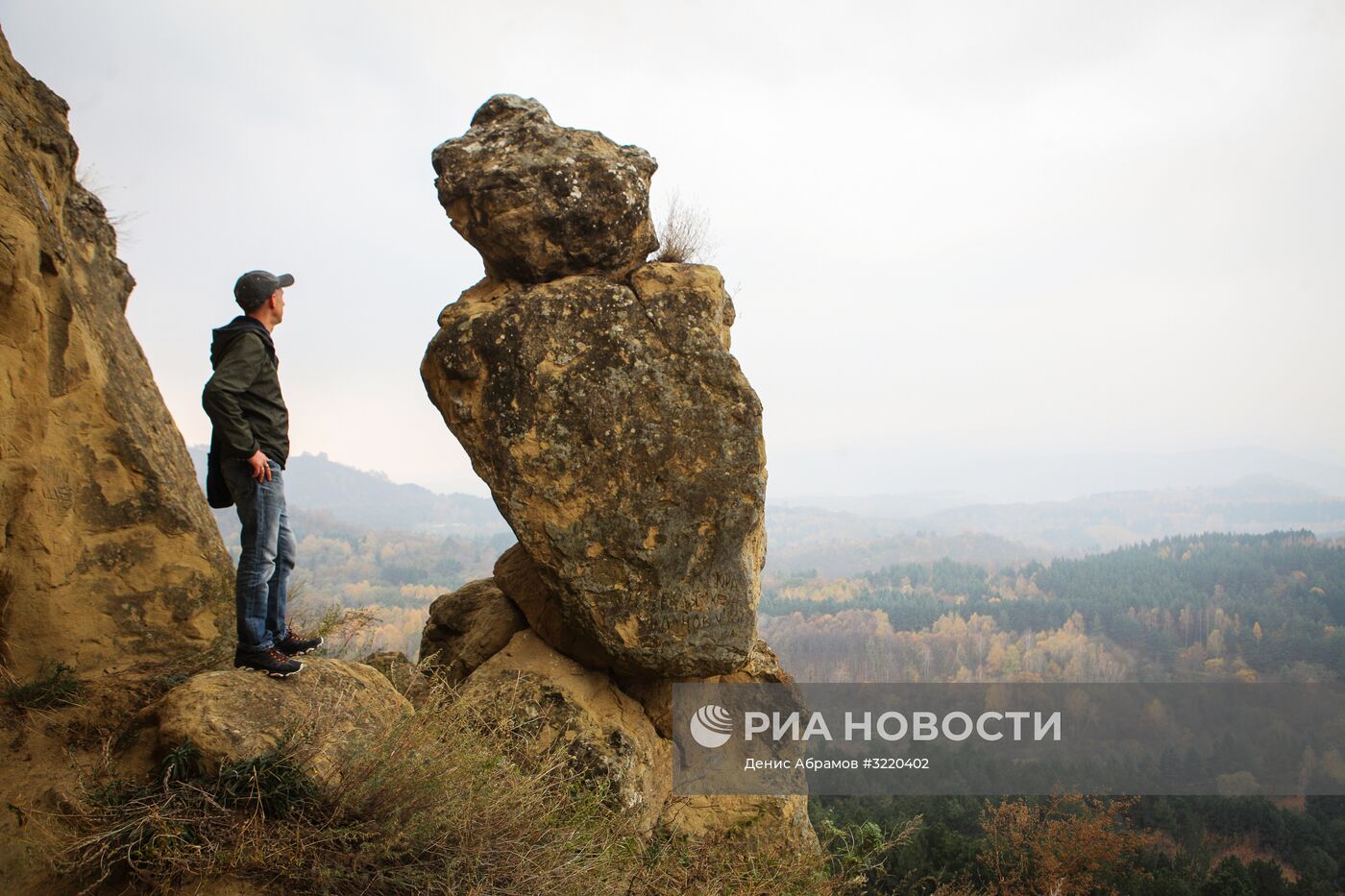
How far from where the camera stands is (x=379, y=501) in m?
136

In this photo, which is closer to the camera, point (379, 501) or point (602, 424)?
point (602, 424)

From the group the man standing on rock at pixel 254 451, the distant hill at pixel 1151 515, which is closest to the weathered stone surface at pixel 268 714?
the man standing on rock at pixel 254 451

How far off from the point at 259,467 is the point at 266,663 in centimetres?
121

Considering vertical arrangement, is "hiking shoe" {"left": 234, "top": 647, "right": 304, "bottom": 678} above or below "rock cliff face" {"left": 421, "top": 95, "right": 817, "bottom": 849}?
below

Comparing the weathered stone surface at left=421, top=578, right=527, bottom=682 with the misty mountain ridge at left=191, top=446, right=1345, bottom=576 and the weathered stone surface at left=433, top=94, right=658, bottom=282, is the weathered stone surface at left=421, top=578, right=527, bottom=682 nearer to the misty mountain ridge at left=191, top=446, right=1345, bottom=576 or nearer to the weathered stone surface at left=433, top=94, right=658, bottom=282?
the weathered stone surface at left=433, top=94, right=658, bottom=282

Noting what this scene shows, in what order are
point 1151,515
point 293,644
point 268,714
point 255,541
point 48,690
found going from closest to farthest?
point 268,714
point 255,541
point 48,690
point 293,644
point 1151,515

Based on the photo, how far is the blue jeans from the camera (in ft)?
16.1

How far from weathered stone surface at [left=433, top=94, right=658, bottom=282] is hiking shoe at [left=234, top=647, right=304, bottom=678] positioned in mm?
3862

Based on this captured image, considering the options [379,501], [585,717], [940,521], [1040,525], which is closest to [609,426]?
[585,717]

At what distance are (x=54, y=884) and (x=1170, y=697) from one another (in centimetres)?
4992

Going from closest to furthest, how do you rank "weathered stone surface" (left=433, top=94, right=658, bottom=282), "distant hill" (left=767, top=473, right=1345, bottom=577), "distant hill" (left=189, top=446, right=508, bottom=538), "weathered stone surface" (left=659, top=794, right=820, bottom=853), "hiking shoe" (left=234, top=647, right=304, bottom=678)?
"hiking shoe" (left=234, top=647, right=304, bottom=678) < "weathered stone surface" (left=433, top=94, right=658, bottom=282) < "weathered stone surface" (left=659, top=794, right=820, bottom=853) < "distant hill" (left=767, top=473, right=1345, bottom=577) < "distant hill" (left=189, top=446, right=508, bottom=538)

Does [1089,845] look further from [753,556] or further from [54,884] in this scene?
[54,884]

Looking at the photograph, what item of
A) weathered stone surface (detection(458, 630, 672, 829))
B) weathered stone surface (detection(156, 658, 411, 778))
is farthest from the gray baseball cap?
weathered stone surface (detection(458, 630, 672, 829))

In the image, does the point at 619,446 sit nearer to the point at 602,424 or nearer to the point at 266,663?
the point at 602,424
